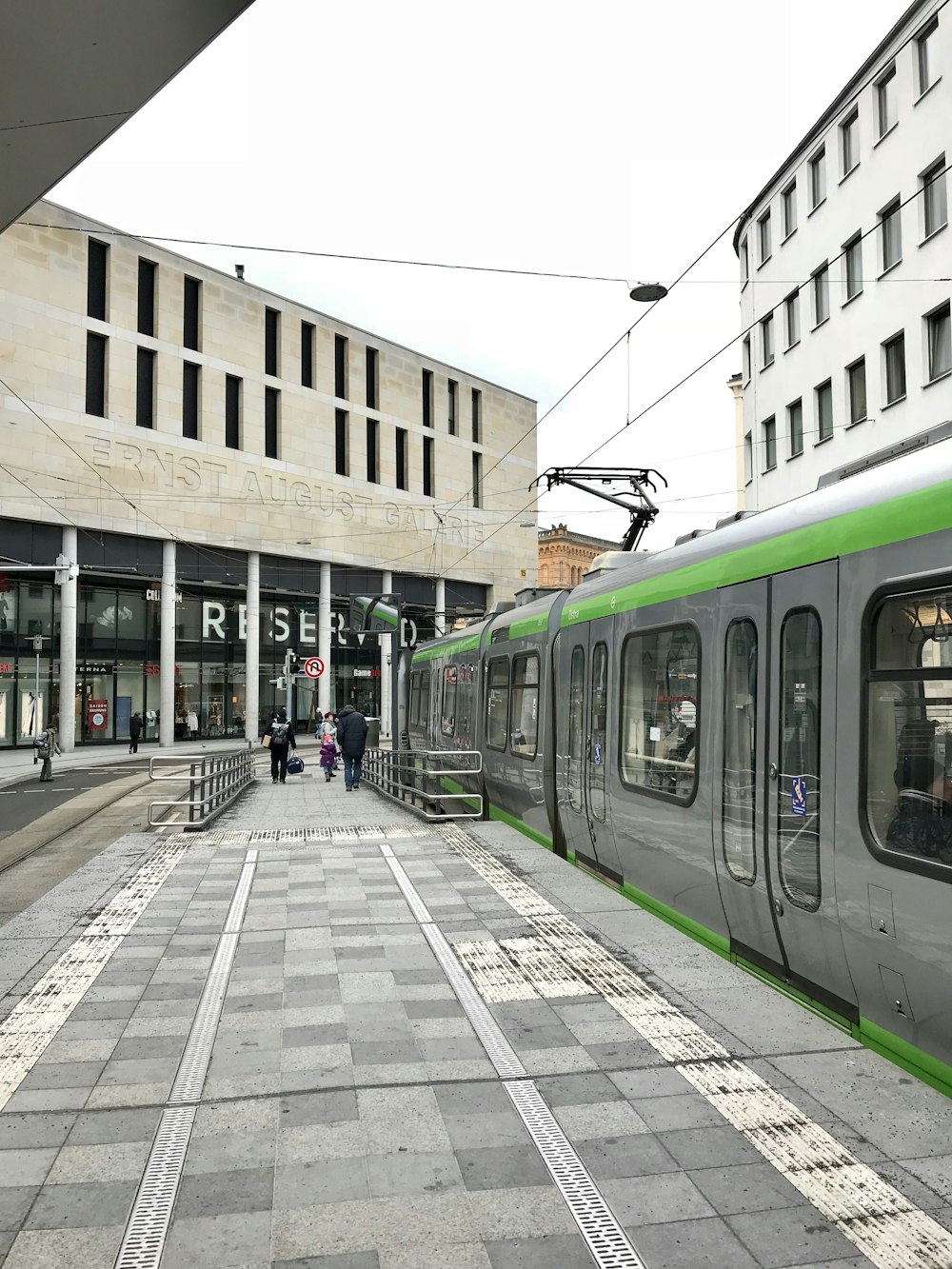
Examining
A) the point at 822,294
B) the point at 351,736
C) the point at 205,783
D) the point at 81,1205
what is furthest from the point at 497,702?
the point at 822,294

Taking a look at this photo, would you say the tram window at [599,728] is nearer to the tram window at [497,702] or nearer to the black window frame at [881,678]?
the tram window at [497,702]

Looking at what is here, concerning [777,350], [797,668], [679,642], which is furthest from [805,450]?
[797,668]

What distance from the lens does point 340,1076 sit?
4.64 meters

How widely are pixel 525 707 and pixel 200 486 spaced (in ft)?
101

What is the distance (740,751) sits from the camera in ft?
20.7

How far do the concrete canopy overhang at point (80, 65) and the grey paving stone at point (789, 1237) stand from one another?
16.2 feet

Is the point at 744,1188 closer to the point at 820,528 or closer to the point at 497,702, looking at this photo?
the point at 820,528

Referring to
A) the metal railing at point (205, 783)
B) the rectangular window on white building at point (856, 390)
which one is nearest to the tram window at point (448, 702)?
the metal railing at point (205, 783)

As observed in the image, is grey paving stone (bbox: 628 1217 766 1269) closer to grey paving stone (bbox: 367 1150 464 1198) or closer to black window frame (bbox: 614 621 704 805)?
grey paving stone (bbox: 367 1150 464 1198)

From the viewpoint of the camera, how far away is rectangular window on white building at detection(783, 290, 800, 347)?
2688cm

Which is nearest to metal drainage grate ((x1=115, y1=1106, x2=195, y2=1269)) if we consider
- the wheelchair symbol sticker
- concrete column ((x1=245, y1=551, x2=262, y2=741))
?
the wheelchair symbol sticker

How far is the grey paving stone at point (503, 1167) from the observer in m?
3.62

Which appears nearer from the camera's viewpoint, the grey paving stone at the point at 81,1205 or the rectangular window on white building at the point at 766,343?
the grey paving stone at the point at 81,1205

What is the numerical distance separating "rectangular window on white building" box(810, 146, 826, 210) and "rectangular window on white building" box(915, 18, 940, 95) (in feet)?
13.3
